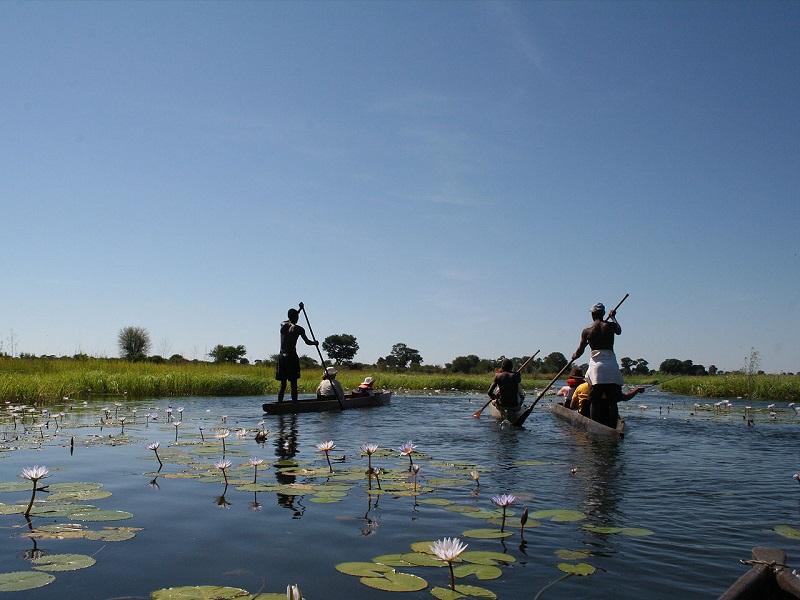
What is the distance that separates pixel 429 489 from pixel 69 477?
12.7 ft

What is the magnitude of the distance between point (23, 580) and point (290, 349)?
12.6 meters

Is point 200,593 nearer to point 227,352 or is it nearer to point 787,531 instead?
point 787,531

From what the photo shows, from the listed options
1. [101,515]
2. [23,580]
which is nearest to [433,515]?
[101,515]

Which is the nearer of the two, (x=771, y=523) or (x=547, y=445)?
(x=771, y=523)

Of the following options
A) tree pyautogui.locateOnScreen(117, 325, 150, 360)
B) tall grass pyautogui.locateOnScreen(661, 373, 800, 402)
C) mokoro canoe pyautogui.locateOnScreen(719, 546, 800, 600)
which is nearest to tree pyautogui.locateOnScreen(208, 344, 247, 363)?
tree pyautogui.locateOnScreen(117, 325, 150, 360)

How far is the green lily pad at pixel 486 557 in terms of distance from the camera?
383 centimetres

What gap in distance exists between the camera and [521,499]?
19.4 ft

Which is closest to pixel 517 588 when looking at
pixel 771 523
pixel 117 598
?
pixel 117 598

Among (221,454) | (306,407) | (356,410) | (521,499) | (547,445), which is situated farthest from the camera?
(356,410)

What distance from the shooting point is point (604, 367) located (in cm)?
1109

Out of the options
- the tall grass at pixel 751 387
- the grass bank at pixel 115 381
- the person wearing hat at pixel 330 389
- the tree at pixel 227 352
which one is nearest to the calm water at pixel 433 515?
the person wearing hat at pixel 330 389

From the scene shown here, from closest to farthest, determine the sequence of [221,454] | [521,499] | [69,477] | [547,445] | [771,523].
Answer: [771,523]
[521,499]
[69,477]
[221,454]
[547,445]

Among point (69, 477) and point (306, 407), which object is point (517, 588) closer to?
point (69, 477)

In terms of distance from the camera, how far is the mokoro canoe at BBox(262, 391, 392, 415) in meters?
15.1
